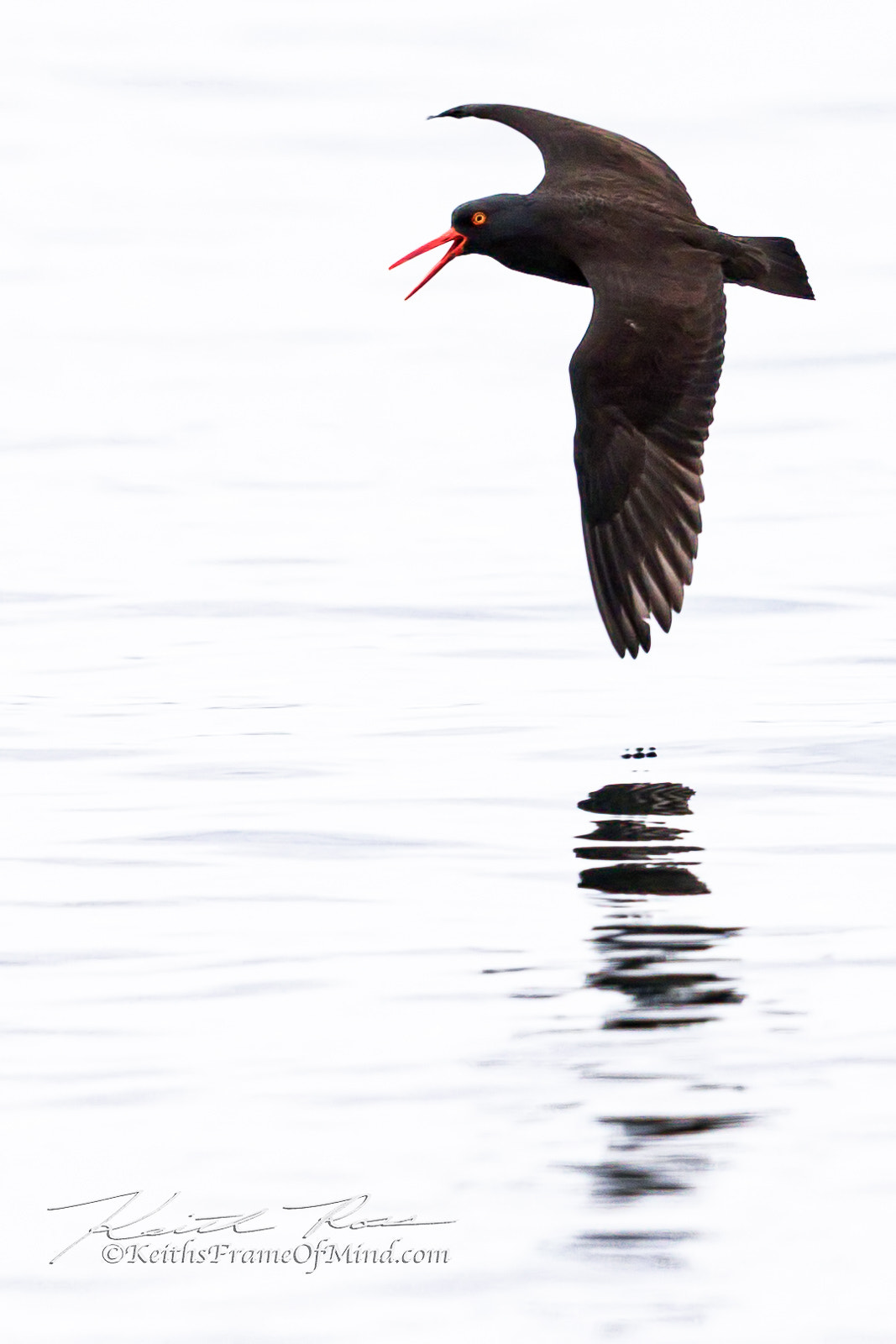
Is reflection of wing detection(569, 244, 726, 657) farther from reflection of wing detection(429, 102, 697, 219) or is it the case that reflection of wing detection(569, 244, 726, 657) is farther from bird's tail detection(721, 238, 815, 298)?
reflection of wing detection(429, 102, 697, 219)

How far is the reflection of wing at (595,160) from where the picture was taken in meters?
9.54

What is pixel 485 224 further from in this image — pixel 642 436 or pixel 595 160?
pixel 642 436

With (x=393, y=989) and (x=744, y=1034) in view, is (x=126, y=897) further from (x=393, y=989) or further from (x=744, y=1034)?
(x=744, y=1034)

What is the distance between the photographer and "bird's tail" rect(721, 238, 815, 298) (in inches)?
362

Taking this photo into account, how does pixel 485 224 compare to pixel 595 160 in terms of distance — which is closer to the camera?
pixel 485 224

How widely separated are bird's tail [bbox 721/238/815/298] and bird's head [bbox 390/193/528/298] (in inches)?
30.3

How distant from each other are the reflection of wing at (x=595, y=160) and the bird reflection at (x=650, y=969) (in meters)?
2.47

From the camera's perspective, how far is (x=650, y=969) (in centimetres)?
620

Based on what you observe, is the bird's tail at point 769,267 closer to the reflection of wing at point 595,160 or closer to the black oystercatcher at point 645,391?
the black oystercatcher at point 645,391

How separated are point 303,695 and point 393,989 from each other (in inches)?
127
